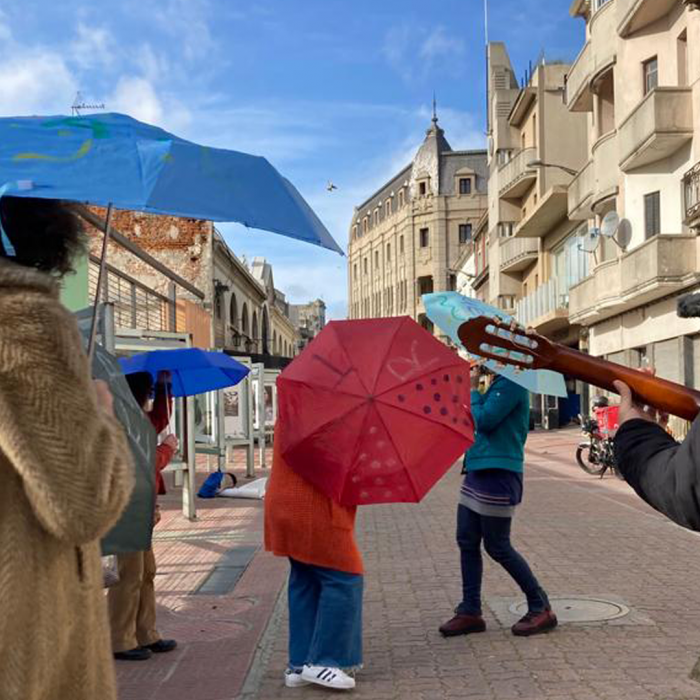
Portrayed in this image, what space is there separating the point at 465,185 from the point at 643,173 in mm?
50357

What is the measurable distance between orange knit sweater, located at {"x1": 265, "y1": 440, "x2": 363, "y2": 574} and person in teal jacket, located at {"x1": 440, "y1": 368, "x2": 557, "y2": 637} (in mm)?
1170

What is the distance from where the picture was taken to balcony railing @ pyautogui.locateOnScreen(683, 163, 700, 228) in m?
18.7

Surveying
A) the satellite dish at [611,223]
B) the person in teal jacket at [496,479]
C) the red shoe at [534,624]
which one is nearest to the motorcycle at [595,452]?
the satellite dish at [611,223]

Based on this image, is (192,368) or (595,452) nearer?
(192,368)

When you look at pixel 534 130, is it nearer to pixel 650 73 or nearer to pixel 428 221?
pixel 650 73

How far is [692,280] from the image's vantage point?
2056cm

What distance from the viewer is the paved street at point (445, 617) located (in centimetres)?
471

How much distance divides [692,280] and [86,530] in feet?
67.7

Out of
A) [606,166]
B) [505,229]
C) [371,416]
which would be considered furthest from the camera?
[505,229]

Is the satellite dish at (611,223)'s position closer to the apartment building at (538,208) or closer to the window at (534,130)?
the apartment building at (538,208)

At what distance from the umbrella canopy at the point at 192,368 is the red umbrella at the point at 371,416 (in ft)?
7.00

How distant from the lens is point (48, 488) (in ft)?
5.84

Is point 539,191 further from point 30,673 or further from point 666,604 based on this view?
point 30,673

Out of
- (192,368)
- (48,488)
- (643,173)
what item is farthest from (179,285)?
(643,173)
